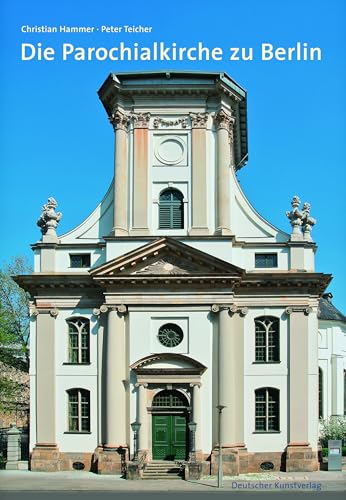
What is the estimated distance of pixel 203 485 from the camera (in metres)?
36.0

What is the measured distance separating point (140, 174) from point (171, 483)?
14453 mm

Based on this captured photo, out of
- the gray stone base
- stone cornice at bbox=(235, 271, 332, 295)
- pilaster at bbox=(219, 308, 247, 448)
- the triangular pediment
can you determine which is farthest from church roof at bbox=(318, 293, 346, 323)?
the gray stone base

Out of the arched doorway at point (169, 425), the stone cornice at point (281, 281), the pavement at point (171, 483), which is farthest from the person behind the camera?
the stone cornice at point (281, 281)

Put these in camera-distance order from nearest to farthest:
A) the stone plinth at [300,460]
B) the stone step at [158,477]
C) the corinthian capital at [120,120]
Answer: the stone step at [158,477] < the stone plinth at [300,460] < the corinthian capital at [120,120]

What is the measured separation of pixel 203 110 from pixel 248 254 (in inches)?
286

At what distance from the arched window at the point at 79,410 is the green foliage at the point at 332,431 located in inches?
628

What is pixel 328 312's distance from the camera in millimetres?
62219

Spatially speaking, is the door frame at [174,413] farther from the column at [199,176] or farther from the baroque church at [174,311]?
the column at [199,176]

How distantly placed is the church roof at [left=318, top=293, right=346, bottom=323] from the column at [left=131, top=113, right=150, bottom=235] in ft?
75.3

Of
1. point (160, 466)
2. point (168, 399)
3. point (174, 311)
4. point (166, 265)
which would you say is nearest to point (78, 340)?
point (174, 311)

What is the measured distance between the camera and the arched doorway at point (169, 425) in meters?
40.0

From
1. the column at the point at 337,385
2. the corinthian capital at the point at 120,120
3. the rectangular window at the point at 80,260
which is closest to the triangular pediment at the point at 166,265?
the rectangular window at the point at 80,260

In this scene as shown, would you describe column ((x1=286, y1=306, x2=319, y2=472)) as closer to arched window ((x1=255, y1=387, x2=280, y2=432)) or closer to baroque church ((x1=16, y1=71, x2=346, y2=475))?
baroque church ((x1=16, y1=71, x2=346, y2=475))

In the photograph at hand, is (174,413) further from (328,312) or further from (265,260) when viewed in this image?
(328,312)
